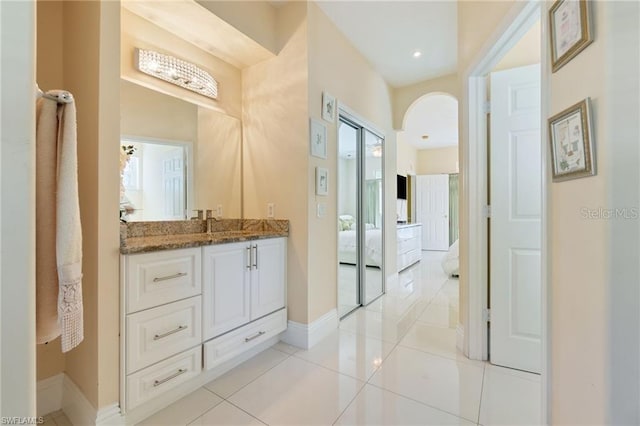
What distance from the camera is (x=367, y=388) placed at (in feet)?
5.74

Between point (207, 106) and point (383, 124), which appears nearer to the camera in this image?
point (207, 106)

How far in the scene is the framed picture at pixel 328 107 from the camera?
2.46 m

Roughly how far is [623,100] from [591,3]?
1.19 feet

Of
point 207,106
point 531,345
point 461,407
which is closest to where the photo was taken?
point 461,407

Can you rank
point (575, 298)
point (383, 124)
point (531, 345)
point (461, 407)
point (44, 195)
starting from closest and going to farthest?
point (44, 195) → point (575, 298) → point (461, 407) → point (531, 345) → point (383, 124)

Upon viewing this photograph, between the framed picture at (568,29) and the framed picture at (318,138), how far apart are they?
155 cm

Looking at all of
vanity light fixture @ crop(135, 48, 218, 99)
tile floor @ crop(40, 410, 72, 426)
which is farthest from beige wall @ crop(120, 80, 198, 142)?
tile floor @ crop(40, 410, 72, 426)

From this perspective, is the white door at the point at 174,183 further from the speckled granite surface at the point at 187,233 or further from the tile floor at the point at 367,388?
the tile floor at the point at 367,388

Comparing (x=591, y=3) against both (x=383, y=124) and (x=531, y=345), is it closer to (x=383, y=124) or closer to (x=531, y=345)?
(x=531, y=345)

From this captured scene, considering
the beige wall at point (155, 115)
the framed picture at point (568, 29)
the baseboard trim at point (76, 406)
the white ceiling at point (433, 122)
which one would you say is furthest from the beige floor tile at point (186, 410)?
the white ceiling at point (433, 122)

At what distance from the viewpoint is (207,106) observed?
7.71 ft

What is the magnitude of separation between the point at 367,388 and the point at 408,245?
3.85 metres

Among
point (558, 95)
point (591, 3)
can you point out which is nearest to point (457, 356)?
point (558, 95)

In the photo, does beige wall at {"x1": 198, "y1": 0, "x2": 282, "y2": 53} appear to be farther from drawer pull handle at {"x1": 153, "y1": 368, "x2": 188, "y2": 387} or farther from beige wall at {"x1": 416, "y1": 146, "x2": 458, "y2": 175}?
beige wall at {"x1": 416, "y1": 146, "x2": 458, "y2": 175}
